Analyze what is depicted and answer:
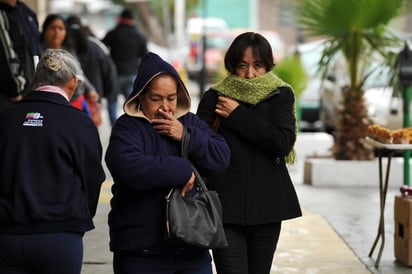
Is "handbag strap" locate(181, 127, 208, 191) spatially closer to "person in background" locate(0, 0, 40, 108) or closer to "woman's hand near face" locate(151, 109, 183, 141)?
"woman's hand near face" locate(151, 109, 183, 141)

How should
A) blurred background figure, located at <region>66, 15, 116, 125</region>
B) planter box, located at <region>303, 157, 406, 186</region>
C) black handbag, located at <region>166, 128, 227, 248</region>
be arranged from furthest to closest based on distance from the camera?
planter box, located at <region>303, 157, 406, 186</region>
blurred background figure, located at <region>66, 15, 116, 125</region>
black handbag, located at <region>166, 128, 227, 248</region>

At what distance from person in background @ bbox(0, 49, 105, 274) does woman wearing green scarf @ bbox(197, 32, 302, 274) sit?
809 millimetres

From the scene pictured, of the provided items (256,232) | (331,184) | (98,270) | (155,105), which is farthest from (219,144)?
(331,184)

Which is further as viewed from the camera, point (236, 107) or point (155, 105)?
point (236, 107)

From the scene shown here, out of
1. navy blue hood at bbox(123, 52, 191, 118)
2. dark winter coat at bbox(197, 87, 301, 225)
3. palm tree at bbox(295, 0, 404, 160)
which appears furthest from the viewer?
palm tree at bbox(295, 0, 404, 160)

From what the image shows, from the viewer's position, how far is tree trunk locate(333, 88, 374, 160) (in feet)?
39.7

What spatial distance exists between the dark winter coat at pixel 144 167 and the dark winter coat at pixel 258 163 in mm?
573

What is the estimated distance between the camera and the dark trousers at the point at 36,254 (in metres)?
4.16

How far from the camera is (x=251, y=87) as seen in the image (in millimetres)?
4926

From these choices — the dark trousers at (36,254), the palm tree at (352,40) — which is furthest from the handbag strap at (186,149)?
the palm tree at (352,40)

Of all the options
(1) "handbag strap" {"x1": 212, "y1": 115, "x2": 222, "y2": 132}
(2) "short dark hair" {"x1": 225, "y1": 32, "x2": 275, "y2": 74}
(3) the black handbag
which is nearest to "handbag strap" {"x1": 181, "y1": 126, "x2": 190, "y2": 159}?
(3) the black handbag

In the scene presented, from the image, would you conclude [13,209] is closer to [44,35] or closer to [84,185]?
[84,185]

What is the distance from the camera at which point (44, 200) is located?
13.8ft

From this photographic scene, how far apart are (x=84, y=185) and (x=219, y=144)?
0.61 metres
